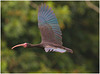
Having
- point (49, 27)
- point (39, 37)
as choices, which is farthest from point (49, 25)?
point (39, 37)

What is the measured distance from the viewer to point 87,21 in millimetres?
9602

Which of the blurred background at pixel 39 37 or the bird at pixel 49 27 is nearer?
the bird at pixel 49 27

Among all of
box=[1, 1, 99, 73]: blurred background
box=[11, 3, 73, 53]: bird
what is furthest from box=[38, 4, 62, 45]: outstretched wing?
box=[1, 1, 99, 73]: blurred background

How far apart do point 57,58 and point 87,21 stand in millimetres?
1536

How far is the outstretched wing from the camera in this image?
4730mm

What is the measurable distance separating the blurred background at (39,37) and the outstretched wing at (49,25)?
242 cm

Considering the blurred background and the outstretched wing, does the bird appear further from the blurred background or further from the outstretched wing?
the blurred background

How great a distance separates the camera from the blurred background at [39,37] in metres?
7.48

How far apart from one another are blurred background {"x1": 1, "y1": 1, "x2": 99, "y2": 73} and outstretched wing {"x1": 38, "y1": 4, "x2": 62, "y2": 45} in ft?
7.94

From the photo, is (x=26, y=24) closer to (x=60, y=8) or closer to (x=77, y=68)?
(x=60, y=8)

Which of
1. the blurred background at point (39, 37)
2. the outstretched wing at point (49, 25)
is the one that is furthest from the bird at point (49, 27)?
the blurred background at point (39, 37)

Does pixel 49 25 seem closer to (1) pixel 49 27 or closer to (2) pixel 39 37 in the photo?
(1) pixel 49 27

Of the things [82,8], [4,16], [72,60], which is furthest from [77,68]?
[4,16]

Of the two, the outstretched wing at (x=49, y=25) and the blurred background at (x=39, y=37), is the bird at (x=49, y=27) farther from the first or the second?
the blurred background at (x=39, y=37)
